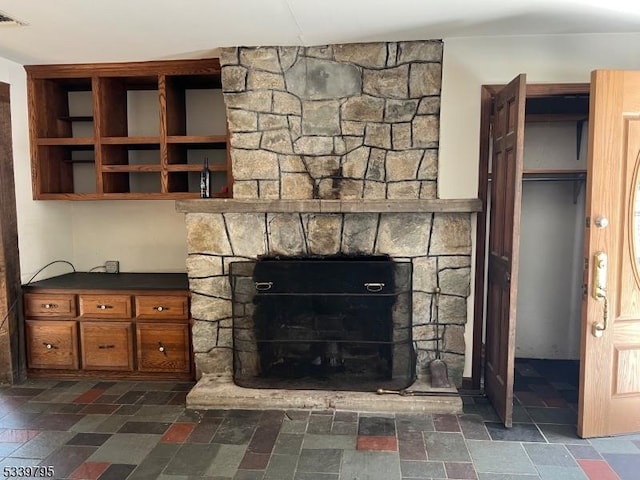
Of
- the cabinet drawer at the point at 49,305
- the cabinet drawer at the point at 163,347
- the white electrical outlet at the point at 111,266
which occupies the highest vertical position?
the white electrical outlet at the point at 111,266

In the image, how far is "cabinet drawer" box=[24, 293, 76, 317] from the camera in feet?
10.9

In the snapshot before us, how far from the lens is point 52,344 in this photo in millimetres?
3367

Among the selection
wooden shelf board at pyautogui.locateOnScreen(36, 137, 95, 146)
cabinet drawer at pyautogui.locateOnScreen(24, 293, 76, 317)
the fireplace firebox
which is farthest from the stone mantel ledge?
cabinet drawer at pyautogui.locateOnScreen(24, 293, 76, 317)

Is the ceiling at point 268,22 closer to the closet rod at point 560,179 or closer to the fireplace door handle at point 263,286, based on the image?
the closet rod at point 560,179

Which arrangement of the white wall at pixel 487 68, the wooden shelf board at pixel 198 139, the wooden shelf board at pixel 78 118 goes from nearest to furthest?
the white wall at pixel 487 68
the wooden shelf board at pixel 198 139
the wooden shelf board at pixel 78 118

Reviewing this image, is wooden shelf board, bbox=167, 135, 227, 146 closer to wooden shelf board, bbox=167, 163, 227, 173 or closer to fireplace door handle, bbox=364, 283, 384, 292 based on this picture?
wooden shelf board, bbox=167, 163, 227, 173

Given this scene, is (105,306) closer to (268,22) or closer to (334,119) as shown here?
(334,119)

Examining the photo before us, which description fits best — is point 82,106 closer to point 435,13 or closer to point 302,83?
point 302,83

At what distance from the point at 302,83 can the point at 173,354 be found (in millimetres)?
2107

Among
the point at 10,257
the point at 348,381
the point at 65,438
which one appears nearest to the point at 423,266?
the point at 348,381

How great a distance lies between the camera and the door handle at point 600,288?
2385mm

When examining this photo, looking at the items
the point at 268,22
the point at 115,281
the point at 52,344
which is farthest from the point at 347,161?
the point at 52,344

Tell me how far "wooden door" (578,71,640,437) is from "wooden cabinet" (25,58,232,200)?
7.48ft

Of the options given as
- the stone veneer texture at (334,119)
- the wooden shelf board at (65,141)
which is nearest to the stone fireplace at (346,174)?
the stone veneer texture at (334,119)
